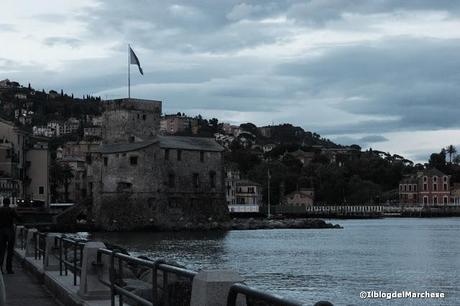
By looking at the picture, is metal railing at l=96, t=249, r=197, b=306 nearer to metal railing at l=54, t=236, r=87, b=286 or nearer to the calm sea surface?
metal railing at l=54, t=236, r=87, b=286

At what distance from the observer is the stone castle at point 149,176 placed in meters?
87.2

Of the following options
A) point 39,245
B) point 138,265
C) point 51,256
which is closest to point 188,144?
point 39,245

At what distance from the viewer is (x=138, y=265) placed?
849 centimetres

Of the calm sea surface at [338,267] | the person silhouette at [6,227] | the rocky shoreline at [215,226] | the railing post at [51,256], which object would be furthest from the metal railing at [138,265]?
the rocky shoreline at [215,226]

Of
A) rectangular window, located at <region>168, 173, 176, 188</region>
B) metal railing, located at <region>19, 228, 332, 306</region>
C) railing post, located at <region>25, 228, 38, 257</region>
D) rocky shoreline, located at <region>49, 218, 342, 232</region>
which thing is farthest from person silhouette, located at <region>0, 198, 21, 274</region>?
rectangular window, located at <region>168, 173, 176, 188</region>

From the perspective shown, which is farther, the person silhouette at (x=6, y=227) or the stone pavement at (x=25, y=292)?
the person silhouette at (x=6, y=227)

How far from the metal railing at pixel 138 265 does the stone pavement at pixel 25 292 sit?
6.79ft

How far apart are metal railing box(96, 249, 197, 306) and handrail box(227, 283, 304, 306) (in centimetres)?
73

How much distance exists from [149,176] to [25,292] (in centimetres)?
7379

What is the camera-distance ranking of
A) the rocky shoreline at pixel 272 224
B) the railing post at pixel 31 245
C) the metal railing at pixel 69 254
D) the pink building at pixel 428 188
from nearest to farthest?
the metal railing at pixel 69 254, the railing post at pixel 31 245, the rocky shoreline at pixel 272 224, the pink building at pixel 428 188

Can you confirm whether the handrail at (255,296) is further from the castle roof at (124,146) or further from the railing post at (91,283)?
the castle roof at (124,146)

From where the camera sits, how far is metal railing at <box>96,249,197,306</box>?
22.7 feet

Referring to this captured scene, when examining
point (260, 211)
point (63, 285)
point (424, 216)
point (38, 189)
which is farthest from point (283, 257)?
point (424, 216)

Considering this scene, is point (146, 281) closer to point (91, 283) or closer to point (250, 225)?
point (91, 283)
